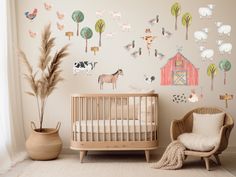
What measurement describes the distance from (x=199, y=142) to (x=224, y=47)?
5.25ft

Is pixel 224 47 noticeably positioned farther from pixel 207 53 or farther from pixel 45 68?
pixel 45 68

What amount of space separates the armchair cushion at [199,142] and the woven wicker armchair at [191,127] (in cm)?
4

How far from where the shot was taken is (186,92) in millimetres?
5262

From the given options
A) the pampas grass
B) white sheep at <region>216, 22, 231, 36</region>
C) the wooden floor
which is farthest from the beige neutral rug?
white sheep at <region>216, 22, 231, 36</region>

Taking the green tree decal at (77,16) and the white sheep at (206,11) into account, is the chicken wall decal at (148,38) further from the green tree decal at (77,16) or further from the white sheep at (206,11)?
the green tree decal at (77,16)

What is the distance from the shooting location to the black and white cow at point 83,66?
5.26 m

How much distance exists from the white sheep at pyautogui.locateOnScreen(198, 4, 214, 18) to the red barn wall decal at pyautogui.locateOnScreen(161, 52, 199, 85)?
0.61 meters

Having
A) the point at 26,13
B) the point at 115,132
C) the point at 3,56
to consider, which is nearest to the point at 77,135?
the point at 115,132

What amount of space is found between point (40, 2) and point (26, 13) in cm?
24

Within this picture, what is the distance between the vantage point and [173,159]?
4.36 m

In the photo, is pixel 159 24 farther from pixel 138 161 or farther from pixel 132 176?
pixel 132 176

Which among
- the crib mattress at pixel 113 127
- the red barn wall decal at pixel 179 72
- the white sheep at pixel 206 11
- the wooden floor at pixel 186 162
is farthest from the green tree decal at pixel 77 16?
the wooden floor at pixel 186 162

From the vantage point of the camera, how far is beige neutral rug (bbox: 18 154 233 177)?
405 cm

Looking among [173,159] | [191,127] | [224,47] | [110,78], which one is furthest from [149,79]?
[173,159]
